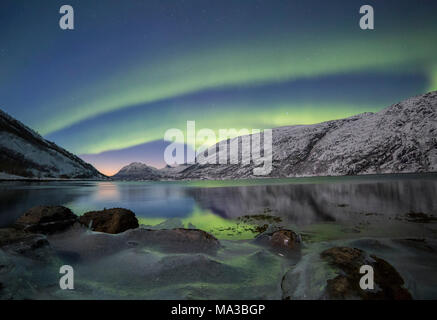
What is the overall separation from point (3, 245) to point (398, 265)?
14883 mm

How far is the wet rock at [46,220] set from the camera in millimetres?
11852

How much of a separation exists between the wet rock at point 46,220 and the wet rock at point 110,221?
0.93m

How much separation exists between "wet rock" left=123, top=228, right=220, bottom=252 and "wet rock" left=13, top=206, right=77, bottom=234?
494 cm

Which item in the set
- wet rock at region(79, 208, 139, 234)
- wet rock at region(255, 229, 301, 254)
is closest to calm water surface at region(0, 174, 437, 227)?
wet rock at region(79, 208, 139, 234)

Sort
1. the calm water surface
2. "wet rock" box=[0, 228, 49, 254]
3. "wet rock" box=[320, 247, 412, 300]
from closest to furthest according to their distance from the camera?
"wet rock" box=[320, 247, 412, 300] → "wet rock" box=[0, 228, 49, 254] → the calm water surface

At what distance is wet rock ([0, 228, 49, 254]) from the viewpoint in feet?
25.1

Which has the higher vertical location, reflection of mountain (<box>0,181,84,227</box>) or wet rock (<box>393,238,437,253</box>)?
wet rock (<box>393,238,437,253</box>)

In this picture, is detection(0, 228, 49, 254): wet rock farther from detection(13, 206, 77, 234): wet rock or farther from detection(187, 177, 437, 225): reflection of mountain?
detection(187, 177, 437, 225): reflection of mountain

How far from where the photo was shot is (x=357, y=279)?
5.45 meters

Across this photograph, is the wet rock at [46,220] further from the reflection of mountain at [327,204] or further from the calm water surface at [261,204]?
the reflection of mountain at [327,204]

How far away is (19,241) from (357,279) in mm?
11878

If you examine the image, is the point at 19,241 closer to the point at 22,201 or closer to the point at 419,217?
the point at 419,217

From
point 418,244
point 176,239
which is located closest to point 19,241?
point 176,239
